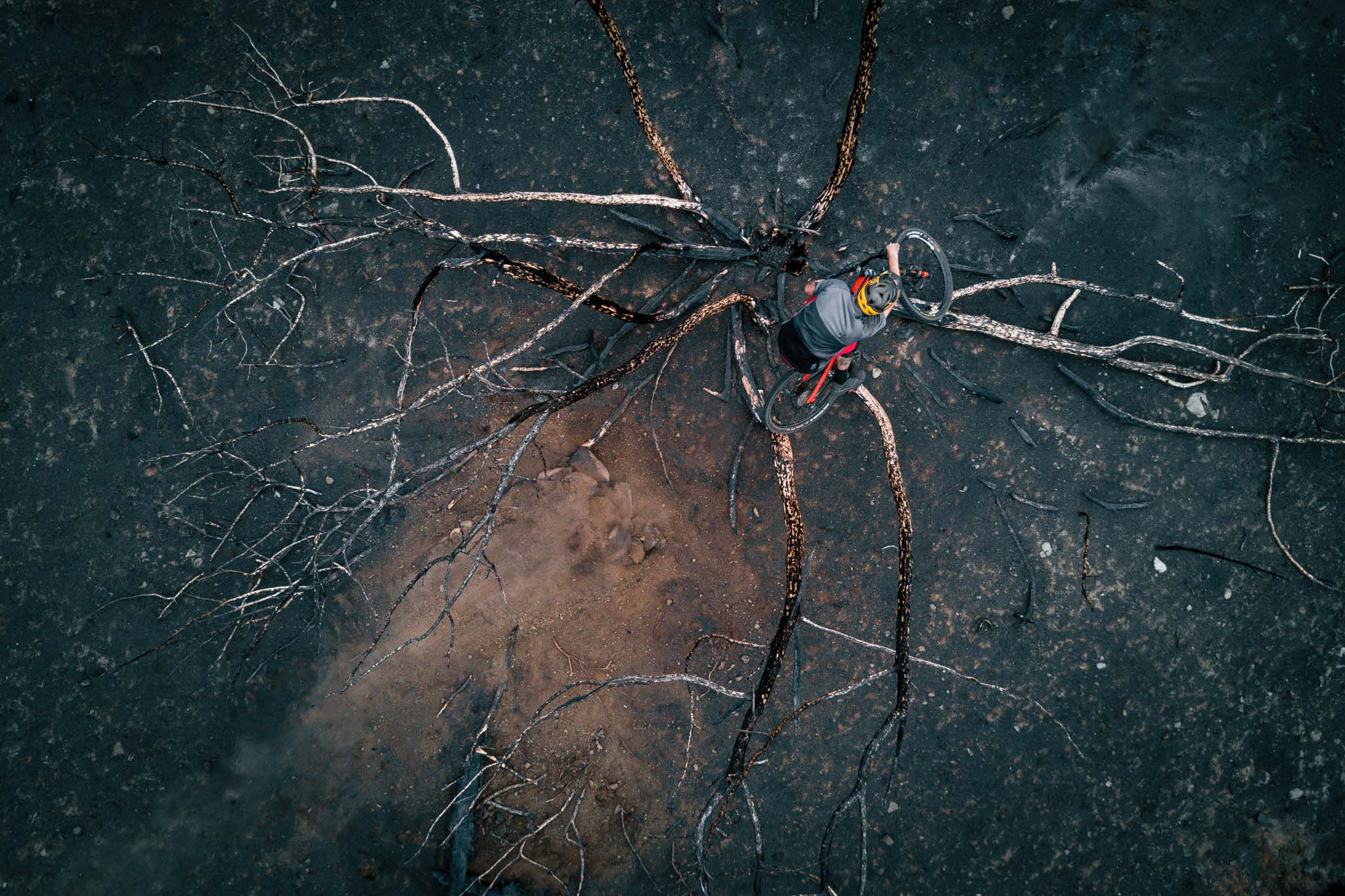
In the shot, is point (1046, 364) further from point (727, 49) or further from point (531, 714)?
point (531, 714)

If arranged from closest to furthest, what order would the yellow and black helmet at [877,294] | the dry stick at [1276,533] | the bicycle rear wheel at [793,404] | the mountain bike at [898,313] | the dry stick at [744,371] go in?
the yellow and black helmet at [877,294] < the mountain bike at [898,313] < the bicycle rear wheel at [793,404] < the dry stick at [744,371] < the dry stick at [1276,533]

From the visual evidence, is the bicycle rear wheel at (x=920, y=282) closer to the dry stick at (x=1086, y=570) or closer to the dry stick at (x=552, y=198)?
the dry stick at (x=552, y=198)

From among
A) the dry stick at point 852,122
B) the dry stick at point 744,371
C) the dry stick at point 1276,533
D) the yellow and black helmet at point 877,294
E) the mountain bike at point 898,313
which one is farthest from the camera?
the dry stick at point 1276,533

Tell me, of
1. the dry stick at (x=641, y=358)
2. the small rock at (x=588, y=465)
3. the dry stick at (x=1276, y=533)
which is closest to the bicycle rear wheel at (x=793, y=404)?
the dry stick at (x=641, y=358)

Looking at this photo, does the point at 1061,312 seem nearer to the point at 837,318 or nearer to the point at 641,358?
the point at 837,318

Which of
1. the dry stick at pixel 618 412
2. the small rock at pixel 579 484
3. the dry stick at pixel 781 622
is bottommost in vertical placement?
the dry stick at pixel 781 622

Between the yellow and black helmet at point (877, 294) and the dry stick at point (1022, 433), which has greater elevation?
the yellow and black helmet at point (877, 294)

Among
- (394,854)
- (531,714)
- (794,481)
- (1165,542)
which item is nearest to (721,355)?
(794,481)
